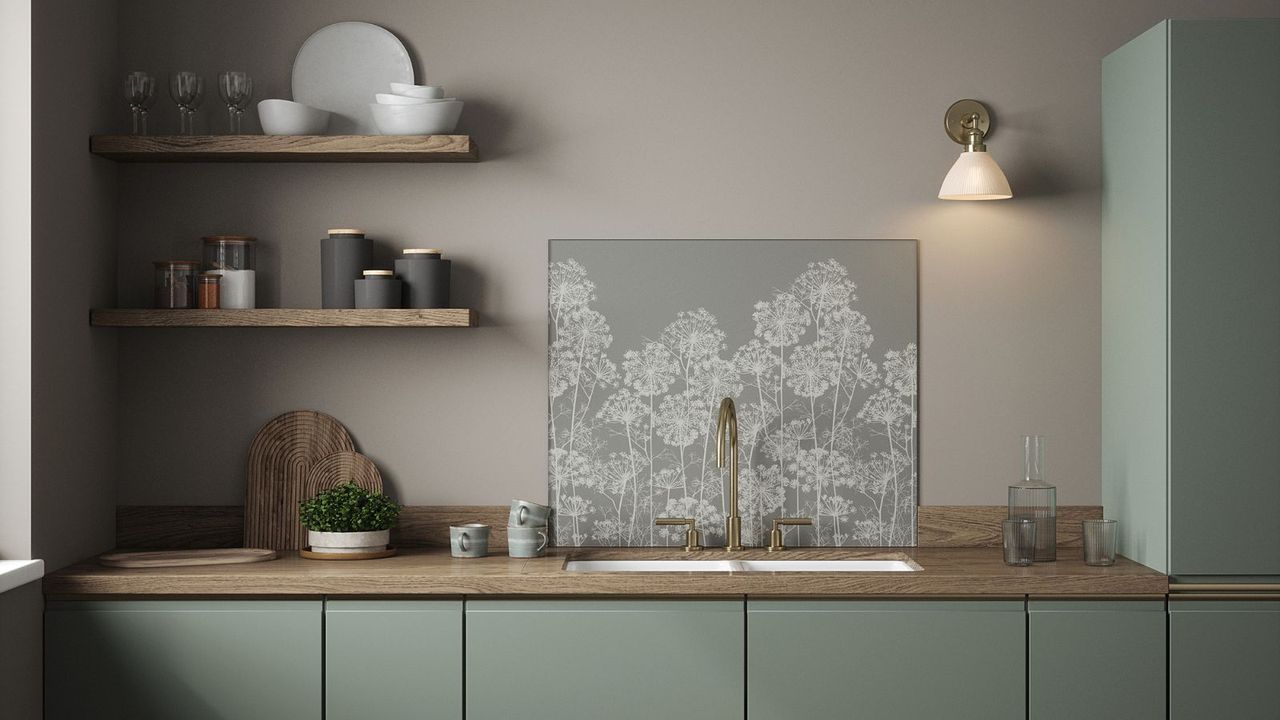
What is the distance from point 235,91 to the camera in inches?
119

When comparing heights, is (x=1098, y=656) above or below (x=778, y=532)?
below

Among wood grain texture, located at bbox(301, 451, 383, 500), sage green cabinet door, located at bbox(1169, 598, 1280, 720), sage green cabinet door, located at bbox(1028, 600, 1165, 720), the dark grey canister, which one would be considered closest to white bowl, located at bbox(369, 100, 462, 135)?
the dark grey canister

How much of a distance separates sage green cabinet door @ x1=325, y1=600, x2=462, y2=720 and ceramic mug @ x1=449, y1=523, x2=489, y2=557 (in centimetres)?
27

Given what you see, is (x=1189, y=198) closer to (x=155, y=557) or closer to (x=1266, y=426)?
(x=1266, y=426)

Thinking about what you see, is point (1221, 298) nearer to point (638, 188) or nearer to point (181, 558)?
point (638, 188)

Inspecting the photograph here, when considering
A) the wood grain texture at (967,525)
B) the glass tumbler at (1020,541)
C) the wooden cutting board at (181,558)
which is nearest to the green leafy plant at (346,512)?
the wooden cutting board at (181,558)

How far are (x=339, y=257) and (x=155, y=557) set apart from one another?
0.91 m

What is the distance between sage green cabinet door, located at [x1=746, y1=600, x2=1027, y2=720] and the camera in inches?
106

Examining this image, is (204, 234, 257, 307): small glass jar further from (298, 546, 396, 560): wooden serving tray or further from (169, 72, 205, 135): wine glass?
(298, 546, 396, 560): wooden serving tray

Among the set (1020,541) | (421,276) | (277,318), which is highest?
(421,276)

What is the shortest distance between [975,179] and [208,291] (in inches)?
81.9

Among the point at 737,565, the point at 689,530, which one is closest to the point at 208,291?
the point at 689,530

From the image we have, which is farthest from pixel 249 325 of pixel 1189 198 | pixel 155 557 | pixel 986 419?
pixel 1189 198

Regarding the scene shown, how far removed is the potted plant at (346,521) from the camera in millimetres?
2945
